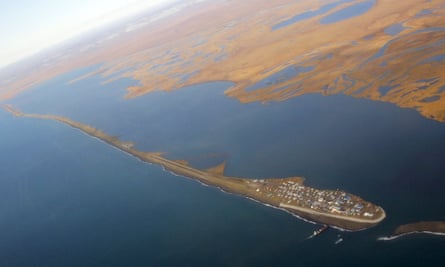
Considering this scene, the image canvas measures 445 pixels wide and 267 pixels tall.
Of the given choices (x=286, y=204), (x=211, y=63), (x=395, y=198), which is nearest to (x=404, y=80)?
(x=395, y=198)

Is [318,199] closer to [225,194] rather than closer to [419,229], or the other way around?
[419,229]

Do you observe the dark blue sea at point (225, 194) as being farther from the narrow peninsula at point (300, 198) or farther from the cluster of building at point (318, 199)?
the cluster of building at point (318, 199)

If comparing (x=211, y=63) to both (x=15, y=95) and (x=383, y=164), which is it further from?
(x=15, y=95)

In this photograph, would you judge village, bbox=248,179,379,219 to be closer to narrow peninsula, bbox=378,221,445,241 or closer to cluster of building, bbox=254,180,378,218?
cluster of building, bbox=254,180,378,218

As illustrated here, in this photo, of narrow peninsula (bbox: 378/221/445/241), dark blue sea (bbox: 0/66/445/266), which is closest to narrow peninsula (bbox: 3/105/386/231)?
dark blue sea (bbox: 0/66/445/266)

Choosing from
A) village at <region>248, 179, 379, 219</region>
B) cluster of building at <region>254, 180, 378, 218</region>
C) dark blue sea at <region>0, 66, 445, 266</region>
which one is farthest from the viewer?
cluster of building at <region>254, 180, 378, 218</region>

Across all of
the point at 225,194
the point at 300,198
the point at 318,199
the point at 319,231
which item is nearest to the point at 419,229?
the point at 319,231
